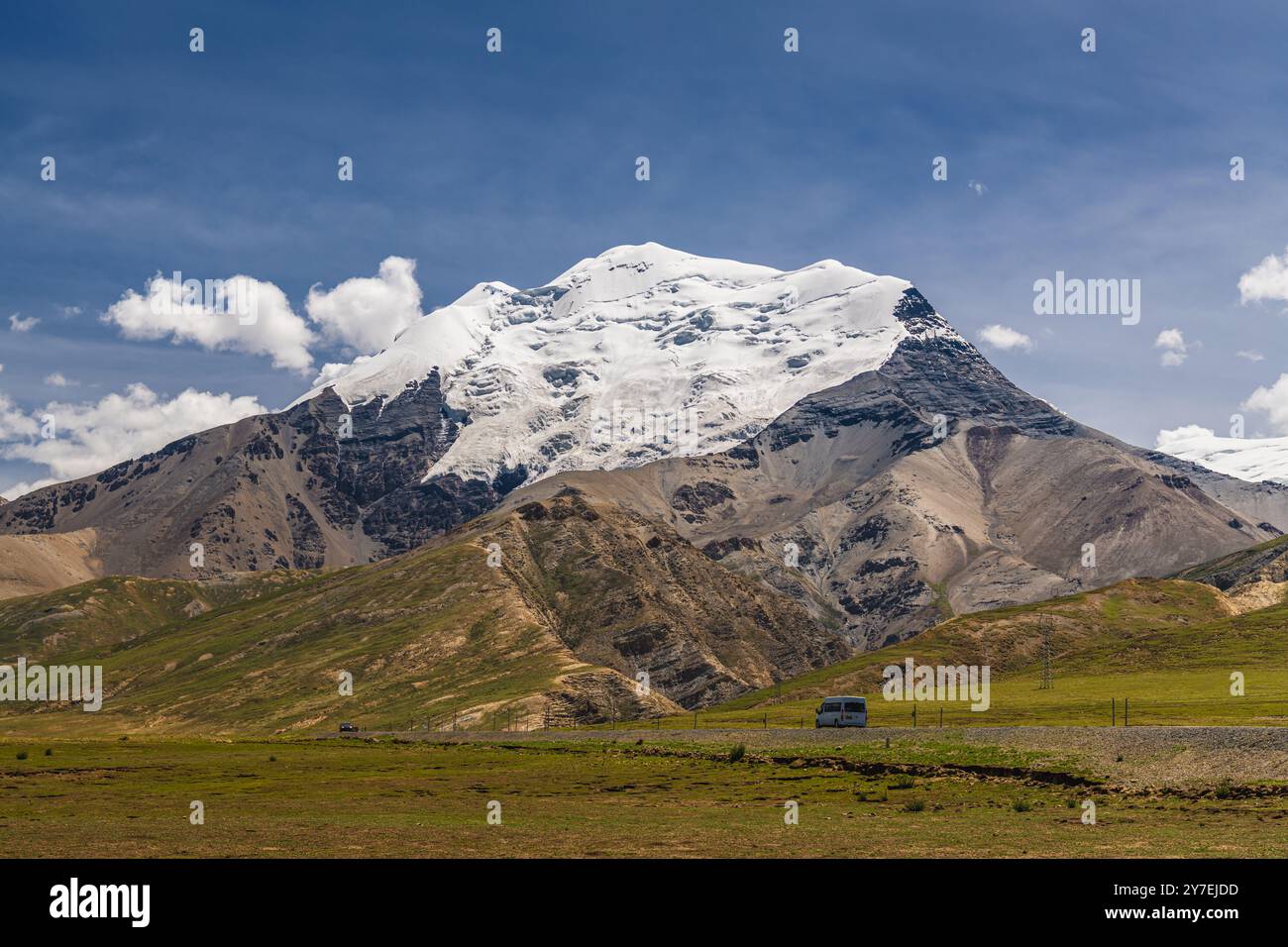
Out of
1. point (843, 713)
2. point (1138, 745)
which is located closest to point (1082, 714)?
point (843, 713)

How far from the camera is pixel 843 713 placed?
122m

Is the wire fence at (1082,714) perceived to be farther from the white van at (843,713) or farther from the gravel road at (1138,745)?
the gravel road at (1138,745)

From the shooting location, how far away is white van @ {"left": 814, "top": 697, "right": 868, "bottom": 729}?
120438mm

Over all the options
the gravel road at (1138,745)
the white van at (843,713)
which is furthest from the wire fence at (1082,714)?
the gravel road at (1138,745)

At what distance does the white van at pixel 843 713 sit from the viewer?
395ft

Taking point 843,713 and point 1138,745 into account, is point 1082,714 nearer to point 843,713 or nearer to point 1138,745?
point 843,713

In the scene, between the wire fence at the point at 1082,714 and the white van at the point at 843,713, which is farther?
the white van at the point at 843,713

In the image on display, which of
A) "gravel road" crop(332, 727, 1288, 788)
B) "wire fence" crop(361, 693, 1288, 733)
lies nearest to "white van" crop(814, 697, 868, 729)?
"wire fence" crop(361, 693, 1288, 733)

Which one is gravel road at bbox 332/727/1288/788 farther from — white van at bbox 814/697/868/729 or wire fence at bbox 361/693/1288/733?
wire fence at bbox 361/693/1288/733
